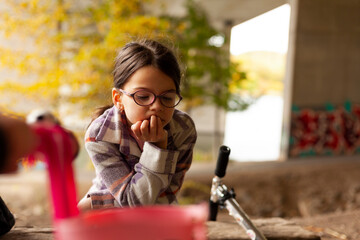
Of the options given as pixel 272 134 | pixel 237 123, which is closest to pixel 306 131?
pixel 272 134

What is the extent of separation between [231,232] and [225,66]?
4.85 meters

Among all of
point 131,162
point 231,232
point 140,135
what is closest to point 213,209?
point 231,232

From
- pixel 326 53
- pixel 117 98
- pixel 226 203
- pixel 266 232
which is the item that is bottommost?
pixel 266 232

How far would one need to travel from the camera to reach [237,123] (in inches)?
323

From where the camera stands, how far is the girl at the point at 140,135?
1.28m

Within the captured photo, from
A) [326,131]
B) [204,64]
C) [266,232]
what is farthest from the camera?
[326,131]

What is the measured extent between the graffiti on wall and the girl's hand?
6.36m

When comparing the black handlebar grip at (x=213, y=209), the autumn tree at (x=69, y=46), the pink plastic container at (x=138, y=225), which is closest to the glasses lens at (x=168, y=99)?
the black handlebar grip at (x=213, y=209)

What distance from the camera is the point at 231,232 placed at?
152 centimetres

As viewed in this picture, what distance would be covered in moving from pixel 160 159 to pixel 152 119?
4.9 inches

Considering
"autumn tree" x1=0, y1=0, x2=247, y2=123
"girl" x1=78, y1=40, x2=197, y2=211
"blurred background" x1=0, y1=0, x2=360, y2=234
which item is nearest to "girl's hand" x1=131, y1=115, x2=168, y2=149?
"girl" x1=78, y1=40, x2=197, y2=211

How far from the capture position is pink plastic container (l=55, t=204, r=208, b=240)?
23.2 inches

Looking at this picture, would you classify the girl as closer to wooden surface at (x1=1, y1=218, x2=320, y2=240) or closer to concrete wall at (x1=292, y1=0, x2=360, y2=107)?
wooden surface at (x1=1, y1=218, x2=320, y2=240)

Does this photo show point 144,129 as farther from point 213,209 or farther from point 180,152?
point 213,209
